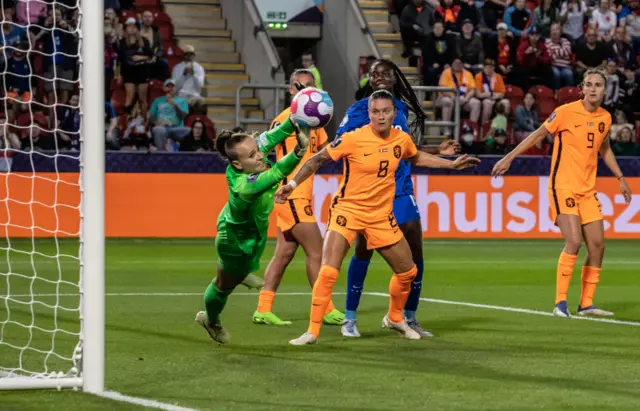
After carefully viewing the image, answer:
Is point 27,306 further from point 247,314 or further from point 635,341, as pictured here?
point 635,341

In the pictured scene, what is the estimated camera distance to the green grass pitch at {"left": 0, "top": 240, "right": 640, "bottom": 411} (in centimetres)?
673

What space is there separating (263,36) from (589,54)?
615 cm

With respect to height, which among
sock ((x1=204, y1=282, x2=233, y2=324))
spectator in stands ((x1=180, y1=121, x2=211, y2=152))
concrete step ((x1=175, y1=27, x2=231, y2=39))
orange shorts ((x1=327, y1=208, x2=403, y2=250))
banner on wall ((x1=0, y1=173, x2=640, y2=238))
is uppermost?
concrete step ((x1=175, y1=27, x2=231, y2=39))

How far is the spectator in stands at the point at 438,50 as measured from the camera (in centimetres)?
2386

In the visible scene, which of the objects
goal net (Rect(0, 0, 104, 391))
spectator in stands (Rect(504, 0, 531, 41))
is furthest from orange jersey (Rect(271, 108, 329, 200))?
spectator in stands (Rect(504, 0, 531, 41))

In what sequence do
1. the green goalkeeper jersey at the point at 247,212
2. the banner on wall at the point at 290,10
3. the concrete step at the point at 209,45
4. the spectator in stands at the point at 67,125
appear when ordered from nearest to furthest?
the green goalkeeper jersey at the point at 247,212 → the spectator in stands at the point at 67,125 → the concrete step at the point at 209,45 → the banner on wall at the point at 290,10

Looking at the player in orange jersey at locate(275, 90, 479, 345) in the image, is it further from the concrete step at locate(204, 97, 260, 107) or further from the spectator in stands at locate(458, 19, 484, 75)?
the spectator in stands at locate(458, 19, 484, 75)

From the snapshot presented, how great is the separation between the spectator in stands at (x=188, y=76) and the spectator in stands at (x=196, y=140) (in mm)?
1458

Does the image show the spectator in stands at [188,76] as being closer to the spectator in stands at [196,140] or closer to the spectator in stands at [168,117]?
the spectator in stands at [168,117]

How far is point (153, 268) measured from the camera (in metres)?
15.7

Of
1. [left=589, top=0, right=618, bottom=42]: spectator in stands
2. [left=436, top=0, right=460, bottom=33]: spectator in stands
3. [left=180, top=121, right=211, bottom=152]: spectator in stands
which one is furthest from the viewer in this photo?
[left=589, top=0, right=618, bottom=42]: spectator in stands

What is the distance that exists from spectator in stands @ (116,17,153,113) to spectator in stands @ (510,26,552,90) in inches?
275

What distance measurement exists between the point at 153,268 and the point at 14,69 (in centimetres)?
582

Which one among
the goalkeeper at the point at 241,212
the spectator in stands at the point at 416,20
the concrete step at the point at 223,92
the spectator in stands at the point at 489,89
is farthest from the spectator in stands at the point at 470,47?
the goalkeeper at the point at 241,212
